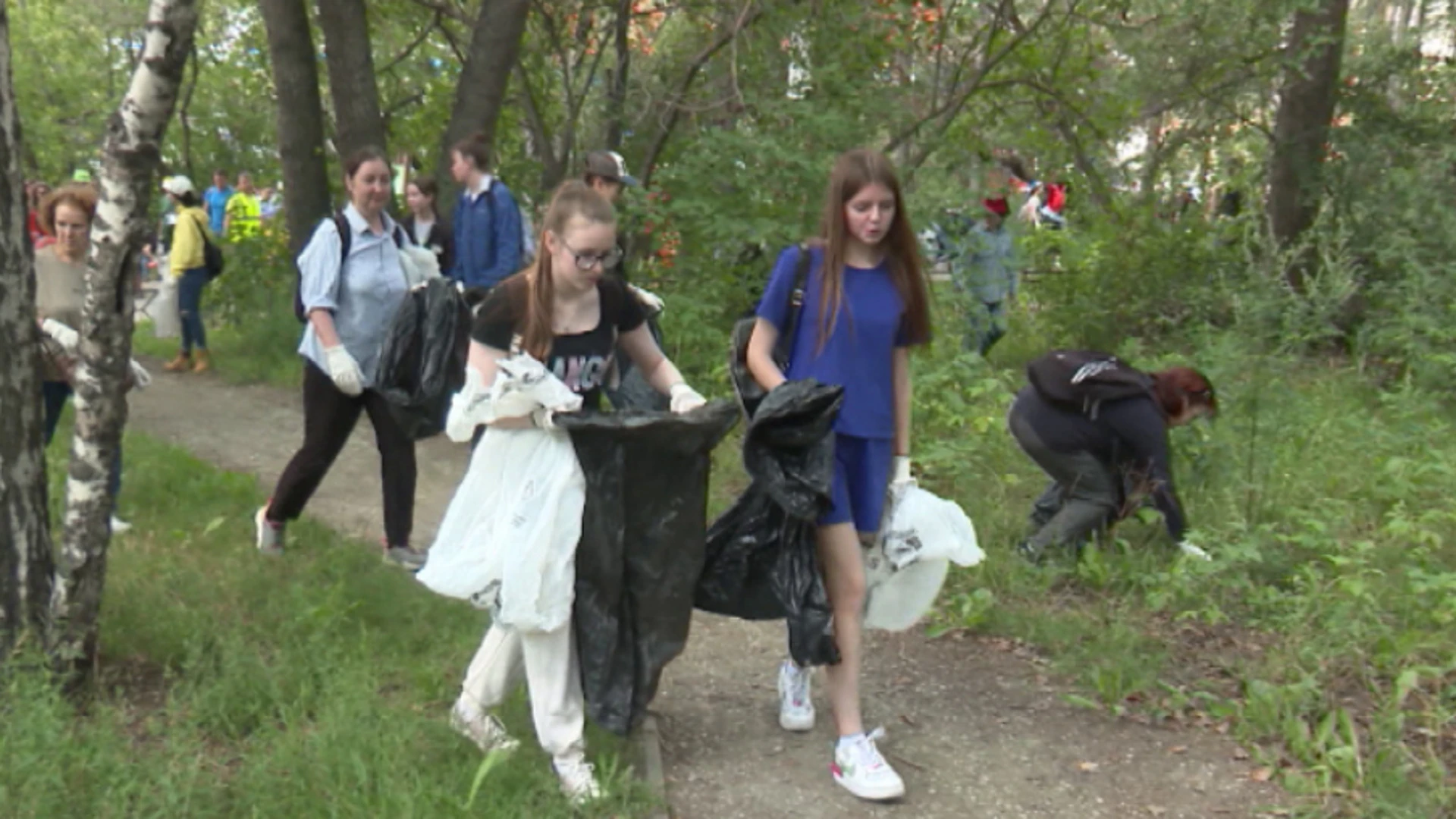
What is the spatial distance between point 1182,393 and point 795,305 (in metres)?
2.28

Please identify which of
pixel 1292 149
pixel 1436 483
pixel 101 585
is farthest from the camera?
pixel 1292 149

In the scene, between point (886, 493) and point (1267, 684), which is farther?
point (1267, 684)

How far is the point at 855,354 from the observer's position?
4.03 m

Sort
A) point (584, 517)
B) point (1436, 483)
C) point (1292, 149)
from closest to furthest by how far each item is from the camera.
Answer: point (584, 517) → point (1436, 483) → point (1292, 149)

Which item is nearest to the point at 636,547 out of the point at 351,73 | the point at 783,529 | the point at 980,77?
the point at 783,529

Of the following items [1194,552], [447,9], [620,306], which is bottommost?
[1194,552]

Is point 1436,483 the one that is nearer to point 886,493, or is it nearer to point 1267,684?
point 1267,684

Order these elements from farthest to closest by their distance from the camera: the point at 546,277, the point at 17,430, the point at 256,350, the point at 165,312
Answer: the point at 256,350
the point at 165,312
the point at 17,430
the point at 546,277

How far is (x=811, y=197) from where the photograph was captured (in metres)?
8.55

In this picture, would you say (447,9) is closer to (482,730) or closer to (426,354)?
(426,354)

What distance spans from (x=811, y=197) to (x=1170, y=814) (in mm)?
5136

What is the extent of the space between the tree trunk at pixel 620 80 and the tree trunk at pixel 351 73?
66.2 inches

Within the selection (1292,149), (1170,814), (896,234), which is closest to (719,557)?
(896,234)

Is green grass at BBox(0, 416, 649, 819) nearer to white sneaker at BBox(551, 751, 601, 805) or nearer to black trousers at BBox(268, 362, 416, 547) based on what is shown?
white sneaker at BBox(551, 751, 601, 805)
